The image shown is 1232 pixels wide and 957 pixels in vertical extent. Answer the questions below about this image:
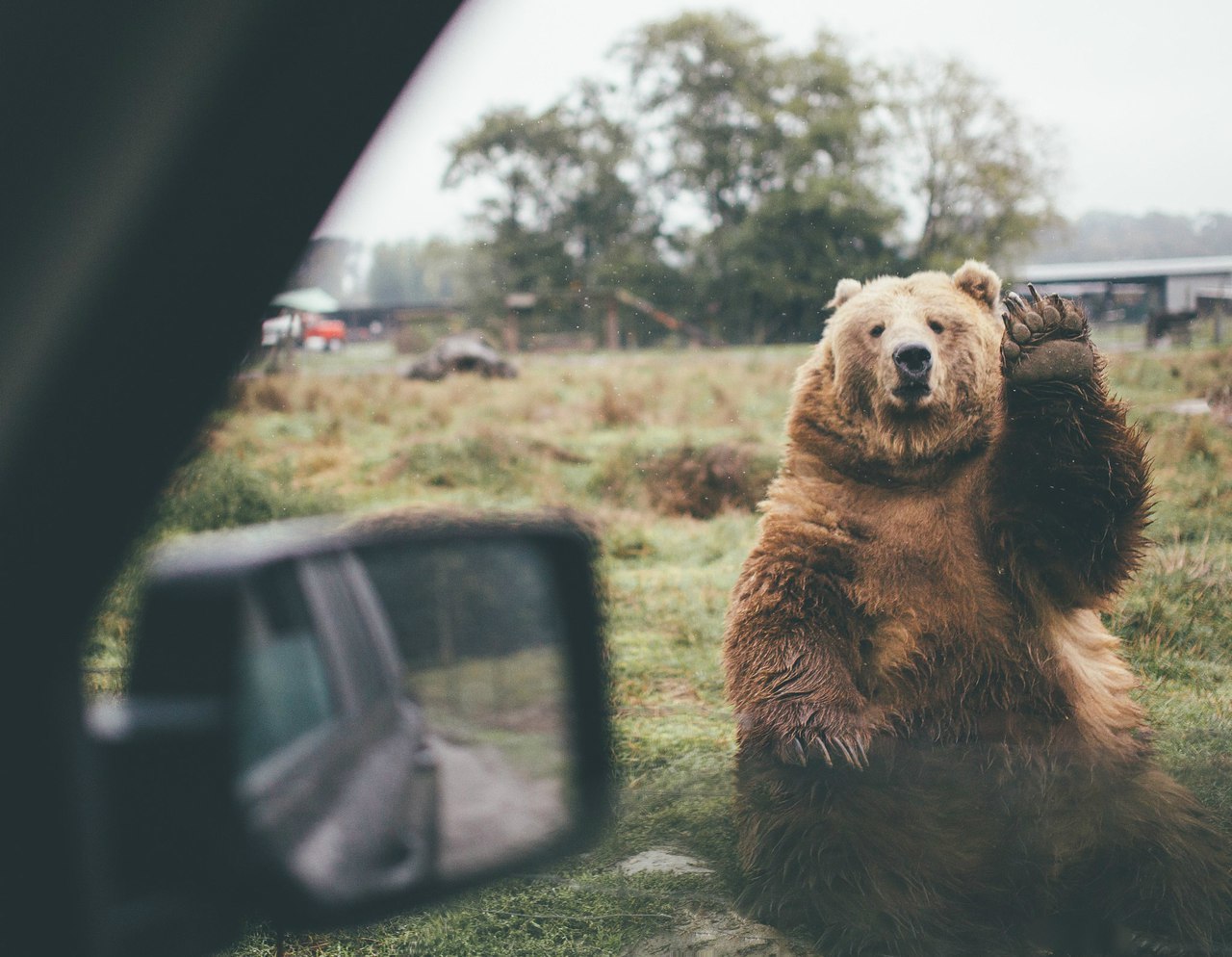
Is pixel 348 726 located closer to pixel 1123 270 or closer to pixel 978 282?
pixel 978 282

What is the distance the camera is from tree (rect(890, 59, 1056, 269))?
4.23 m

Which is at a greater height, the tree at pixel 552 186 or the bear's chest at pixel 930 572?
the tree at pixel 552 186

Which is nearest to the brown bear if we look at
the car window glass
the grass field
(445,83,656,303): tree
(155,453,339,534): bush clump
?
the grass field

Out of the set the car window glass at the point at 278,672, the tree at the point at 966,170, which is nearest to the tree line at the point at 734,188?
the tree at the point at 966,170

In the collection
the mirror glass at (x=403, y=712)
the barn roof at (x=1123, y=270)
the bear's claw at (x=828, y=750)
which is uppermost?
the barn roof at (x=1123, y=270)

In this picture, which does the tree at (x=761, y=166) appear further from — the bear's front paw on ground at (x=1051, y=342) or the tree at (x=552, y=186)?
the bear's front paw on ground at (x=1051, y=342)

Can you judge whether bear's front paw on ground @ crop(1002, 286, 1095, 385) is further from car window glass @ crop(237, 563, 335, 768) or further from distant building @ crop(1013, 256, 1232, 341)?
car window glass @ crop(237, 563, 335, 768)

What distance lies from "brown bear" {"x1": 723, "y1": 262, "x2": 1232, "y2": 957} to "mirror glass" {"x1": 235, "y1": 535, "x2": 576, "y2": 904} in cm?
94

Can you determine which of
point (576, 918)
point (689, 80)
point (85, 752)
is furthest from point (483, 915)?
point (689, 80)

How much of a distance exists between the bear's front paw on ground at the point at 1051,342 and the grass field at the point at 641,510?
822 millimetres

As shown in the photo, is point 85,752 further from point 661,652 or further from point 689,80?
point 689,80

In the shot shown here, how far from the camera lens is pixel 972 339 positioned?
327 centimetres

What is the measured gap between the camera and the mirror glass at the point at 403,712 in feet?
5.86

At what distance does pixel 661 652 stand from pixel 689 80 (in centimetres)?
276
